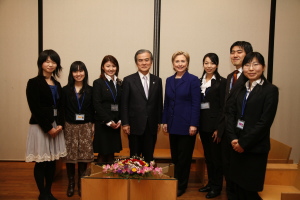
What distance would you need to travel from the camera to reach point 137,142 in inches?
121

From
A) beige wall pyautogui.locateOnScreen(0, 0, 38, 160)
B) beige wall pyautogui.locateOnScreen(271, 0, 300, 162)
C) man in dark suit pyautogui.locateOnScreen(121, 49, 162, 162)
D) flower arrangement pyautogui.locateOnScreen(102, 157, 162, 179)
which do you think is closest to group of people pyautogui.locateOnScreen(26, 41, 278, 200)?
man in dark suit pyautogui.locateOnScreen(121, 49, 162, 162)

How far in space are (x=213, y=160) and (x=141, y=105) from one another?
1.09 meters

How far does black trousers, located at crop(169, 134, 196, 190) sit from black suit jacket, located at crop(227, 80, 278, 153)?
0.89 m

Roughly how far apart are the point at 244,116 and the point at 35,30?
3709 millimetres

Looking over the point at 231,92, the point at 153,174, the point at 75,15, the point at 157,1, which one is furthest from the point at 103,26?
the point at 153,174

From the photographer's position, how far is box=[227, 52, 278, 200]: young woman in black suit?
209 cm

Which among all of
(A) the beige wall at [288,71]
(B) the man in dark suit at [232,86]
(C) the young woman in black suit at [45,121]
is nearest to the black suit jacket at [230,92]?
(B) the man in dark suit at [232,86]

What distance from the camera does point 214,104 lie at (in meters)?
2.94

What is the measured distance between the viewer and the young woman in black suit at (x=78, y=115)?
2902 millimetres

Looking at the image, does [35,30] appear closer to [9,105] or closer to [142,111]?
[9,105]

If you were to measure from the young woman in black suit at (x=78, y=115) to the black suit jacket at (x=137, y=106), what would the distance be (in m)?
0.42

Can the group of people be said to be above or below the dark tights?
above

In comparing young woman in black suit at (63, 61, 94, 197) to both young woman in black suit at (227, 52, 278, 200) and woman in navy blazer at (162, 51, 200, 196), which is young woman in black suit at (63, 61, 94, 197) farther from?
young woman in black suit at (227, 52, 278, 200)

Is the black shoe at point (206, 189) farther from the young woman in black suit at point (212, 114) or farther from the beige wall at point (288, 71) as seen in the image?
the beige wall at point (288, 71)
